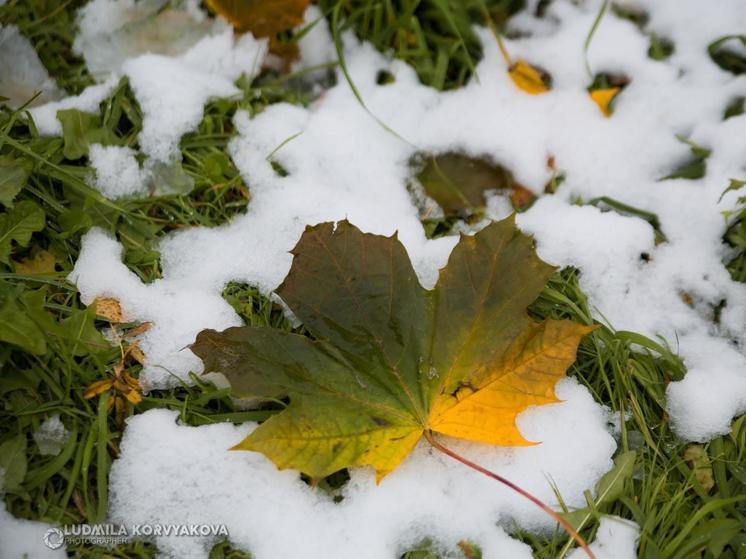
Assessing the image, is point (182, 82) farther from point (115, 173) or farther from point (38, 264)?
point (38, 264)

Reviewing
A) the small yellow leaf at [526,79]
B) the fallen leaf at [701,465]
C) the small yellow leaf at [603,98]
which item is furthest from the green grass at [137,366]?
the small yellow leaf at [603,98]

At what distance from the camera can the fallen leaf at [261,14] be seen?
1487 millimetres

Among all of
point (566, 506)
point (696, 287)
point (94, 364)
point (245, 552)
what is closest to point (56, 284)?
point (94, 364)

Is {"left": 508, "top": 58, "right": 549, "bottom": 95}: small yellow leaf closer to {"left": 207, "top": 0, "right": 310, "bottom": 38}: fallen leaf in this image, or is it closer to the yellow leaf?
{"left": 207, "top": 0, "right": 310, "bottom": 38}: fallen leaf

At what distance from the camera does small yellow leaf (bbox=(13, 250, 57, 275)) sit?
1232mm

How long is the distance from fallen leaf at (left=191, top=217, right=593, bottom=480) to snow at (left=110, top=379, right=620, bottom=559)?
96 millimetres

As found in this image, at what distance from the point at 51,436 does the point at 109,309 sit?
246 mm

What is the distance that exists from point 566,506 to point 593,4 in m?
1.26

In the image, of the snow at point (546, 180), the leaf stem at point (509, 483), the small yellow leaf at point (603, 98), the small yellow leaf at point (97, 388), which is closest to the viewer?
the leaf stem at point (509, 483)

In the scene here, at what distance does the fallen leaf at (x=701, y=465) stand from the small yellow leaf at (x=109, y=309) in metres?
1.11

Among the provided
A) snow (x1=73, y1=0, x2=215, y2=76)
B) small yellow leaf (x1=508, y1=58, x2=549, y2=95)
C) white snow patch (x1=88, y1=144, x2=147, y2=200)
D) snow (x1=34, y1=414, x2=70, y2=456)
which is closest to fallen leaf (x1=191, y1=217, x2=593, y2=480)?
snow (x1=34, y1=414, x2=70, y2=456)

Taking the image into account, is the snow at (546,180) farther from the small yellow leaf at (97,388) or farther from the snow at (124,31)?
the snow at (124,31)

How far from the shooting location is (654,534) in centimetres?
115

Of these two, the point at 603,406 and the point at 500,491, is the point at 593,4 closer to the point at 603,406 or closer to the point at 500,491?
the point at 603,406
